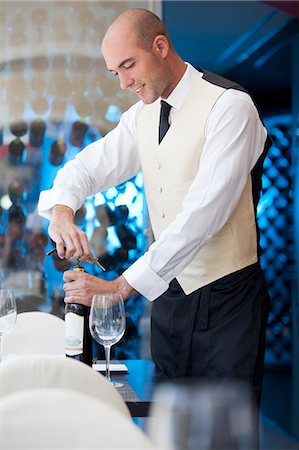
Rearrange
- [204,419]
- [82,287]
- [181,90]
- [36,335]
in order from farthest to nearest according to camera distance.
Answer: [36,335] → [181,90] → [82,287] → [204,419]

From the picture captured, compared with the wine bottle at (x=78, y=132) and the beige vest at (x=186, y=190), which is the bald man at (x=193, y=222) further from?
the wine bottle at (x=78, y=132)

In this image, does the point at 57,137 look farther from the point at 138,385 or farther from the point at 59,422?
the point at 59,422

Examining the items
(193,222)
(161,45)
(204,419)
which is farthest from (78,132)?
(204,419)

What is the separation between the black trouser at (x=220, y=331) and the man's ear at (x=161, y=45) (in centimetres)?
67

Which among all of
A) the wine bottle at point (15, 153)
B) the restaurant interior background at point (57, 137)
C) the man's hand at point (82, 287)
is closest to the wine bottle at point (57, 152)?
the restaurant interior background at point (57, 137)

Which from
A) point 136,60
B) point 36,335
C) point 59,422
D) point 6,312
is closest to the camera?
point 59,422

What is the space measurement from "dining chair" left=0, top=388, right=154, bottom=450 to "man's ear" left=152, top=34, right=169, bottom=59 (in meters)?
1.68

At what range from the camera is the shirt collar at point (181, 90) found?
2477mm

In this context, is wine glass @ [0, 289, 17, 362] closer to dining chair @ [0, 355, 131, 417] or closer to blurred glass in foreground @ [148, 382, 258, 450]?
dining chair @ [0, 355, 131, 417]

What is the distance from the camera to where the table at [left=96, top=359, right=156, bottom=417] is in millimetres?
1862

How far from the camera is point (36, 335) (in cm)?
311

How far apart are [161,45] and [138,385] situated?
38.5 inches

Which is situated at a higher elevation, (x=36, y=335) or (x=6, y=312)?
(x=6, y=312)

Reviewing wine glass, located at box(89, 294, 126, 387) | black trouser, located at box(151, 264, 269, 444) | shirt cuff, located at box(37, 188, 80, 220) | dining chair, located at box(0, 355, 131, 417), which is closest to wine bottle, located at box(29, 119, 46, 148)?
shirt cuff, located at box(37, 188, 80, 220)
